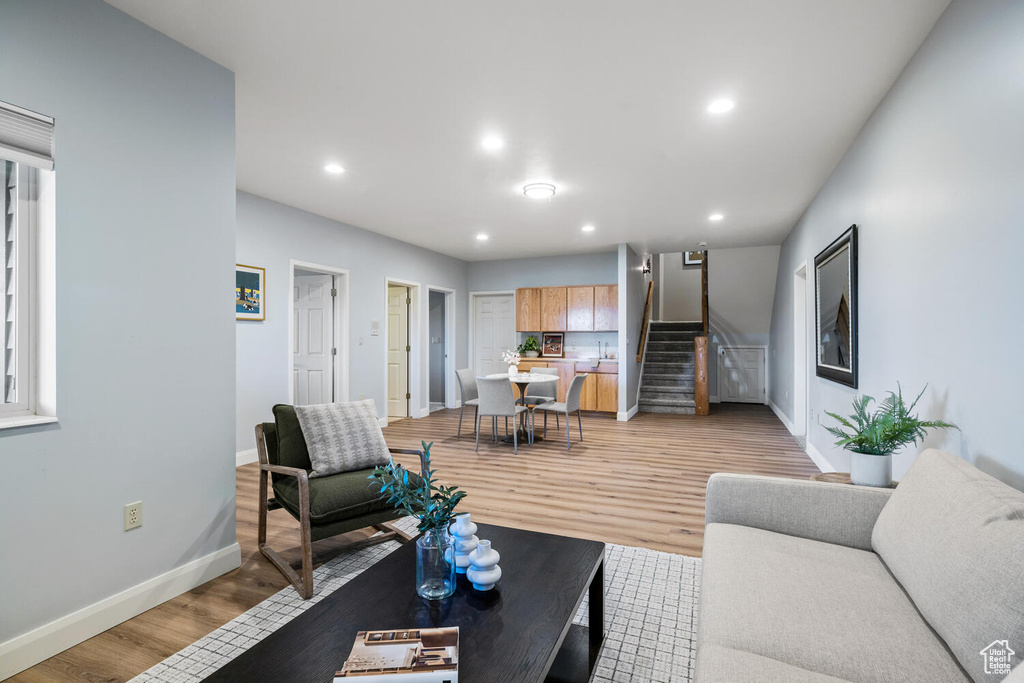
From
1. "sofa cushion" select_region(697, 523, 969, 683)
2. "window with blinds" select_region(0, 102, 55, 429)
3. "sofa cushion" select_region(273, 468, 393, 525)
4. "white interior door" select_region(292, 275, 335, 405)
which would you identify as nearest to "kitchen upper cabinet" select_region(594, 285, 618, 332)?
"white interior door" select_region(292, 275, 335, 405)

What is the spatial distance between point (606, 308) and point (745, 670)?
666cm

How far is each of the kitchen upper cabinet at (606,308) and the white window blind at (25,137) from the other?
6537 mm

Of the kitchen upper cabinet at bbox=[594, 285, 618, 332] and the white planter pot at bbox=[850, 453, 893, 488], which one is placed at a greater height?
the kitchen upper cabinet at bbox=[594, 285, 618, 332]

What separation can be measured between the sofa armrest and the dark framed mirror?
5.70 ft

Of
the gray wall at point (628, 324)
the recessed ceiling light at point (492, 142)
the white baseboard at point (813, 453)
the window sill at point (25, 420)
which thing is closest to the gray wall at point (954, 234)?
the white baseboard at point (813, 453)

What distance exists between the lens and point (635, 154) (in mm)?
3609

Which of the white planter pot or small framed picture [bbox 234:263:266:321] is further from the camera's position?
small framed picture [bbox 234:263:266:321]

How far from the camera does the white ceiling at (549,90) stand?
2062mm

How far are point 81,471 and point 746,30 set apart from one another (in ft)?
11.0

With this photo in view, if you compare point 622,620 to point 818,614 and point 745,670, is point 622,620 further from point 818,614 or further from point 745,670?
point 745,670

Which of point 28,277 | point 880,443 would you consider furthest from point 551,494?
point 28,277

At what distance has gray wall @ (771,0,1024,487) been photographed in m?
1.57

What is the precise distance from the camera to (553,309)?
309 inches

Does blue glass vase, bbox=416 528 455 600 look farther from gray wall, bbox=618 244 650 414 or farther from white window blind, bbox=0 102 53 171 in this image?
gray wall, bbox=618 244 650 414
